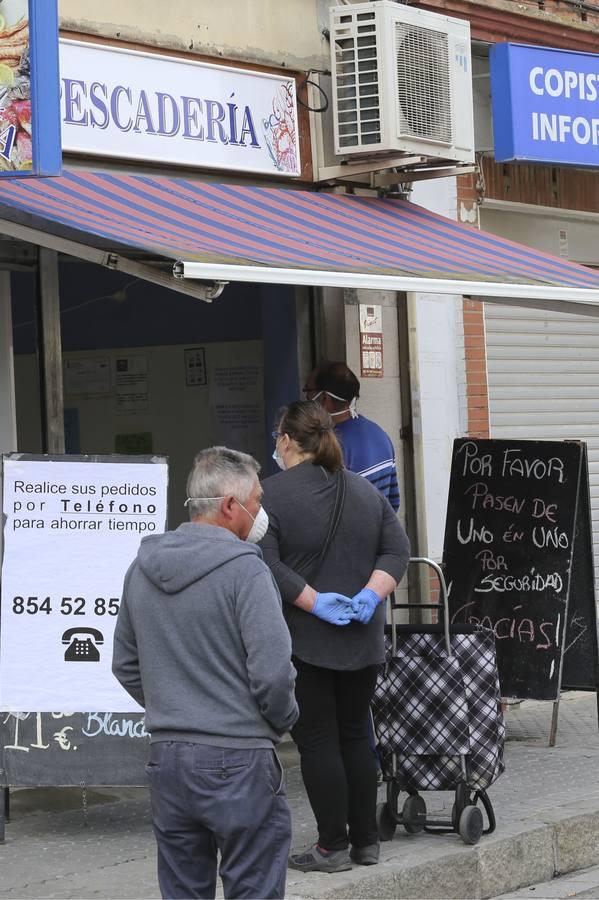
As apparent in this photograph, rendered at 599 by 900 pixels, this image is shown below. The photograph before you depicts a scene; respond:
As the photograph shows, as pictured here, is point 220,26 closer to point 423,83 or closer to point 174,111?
point 174,111

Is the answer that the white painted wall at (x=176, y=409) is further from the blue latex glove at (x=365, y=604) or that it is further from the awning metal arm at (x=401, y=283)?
the blue latex glove at (x=365, y=604)

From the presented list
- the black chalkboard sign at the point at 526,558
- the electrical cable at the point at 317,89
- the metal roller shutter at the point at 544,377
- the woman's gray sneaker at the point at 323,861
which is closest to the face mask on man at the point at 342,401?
the black chalkboard sign at the point at 526,558

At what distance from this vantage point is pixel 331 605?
5.71 metres

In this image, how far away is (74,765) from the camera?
20.9 ft

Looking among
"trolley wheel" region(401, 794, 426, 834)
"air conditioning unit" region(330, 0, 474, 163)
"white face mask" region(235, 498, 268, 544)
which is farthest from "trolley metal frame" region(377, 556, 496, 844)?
"air conditioning unit" region(330, 0, 474, 163)

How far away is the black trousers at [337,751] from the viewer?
18.6ft

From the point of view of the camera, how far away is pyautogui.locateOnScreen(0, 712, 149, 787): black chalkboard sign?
6.36m

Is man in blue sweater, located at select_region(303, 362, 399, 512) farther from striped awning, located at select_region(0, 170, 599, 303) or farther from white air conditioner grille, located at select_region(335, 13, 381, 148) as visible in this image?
white air conditioner grille, located at select_region(335, 13, 381, 148)

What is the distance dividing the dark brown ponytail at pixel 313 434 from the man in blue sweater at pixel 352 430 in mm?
1587

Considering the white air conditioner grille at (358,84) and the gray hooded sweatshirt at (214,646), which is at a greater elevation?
the white air conditioner grille at (358,84)

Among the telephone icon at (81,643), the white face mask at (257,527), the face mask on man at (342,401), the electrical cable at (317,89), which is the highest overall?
the electrical cable at (317,89)

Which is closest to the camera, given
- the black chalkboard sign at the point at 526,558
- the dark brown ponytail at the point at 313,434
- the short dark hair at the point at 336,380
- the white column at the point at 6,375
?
the dark brown ponytail at the point at 313,434

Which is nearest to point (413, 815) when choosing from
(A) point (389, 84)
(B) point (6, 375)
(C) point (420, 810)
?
(C) point (420, 810)

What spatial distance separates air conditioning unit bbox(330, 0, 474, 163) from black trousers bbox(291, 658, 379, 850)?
12.6 feet
